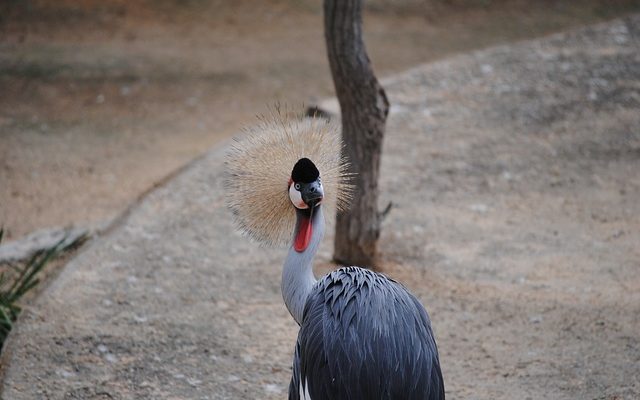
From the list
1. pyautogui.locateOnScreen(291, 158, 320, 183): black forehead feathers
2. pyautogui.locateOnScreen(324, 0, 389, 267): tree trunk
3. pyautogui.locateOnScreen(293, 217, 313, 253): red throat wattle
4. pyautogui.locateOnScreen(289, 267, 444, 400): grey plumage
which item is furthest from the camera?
pyautogui.locateOnScreen(324, 0, 389, 267): tree trunk

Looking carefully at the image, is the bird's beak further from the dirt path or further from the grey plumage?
the dirt path

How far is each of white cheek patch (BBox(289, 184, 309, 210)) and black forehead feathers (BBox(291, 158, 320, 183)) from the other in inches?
2.8

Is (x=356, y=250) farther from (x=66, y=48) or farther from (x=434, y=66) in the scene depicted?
(x=66, y=48)

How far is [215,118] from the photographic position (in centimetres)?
882

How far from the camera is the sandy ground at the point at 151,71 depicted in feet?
24.6

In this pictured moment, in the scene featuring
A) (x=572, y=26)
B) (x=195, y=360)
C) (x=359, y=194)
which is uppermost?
(x=572, y=26)

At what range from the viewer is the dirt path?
4250 mm

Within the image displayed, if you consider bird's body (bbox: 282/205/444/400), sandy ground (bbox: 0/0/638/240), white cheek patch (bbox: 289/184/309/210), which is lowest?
bird's body (bbox: 282/205/444/400)

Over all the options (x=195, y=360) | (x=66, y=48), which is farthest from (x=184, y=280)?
(x=66, y=48)

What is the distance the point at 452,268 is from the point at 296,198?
2.27 meters

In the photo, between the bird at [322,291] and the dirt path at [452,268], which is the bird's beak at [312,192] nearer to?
the bird at [322,291]

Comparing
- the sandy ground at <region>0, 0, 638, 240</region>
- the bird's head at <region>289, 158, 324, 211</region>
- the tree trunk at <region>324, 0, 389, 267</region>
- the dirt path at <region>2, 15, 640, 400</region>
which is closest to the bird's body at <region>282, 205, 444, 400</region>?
the bird's head at <region>289, 158, 324, 211</region>

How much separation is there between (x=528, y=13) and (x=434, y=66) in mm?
3659

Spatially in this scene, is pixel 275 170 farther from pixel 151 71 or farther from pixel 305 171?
pixel 151 71
